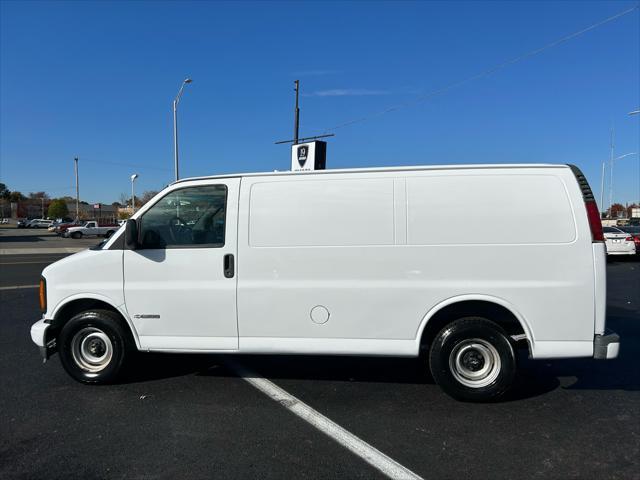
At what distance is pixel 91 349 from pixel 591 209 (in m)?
4.97

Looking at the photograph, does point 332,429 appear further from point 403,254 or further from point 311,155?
point 311,155

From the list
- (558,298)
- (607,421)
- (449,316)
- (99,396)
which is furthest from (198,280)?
(607,421)

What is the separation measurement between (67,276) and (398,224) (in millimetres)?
3307

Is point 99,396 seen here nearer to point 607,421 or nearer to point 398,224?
point 398,224

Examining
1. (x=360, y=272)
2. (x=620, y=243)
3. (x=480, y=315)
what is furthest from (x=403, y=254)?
(x=620, y=243)

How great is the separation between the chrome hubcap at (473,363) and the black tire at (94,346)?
3206 mm

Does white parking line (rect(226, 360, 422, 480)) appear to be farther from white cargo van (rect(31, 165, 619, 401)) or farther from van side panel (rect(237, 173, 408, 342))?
van side panel (rect(237, 173, 408, 342))

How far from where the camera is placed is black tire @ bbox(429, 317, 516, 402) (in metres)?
4.18

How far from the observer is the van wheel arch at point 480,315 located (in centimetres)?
425

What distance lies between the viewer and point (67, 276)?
4.66 meters

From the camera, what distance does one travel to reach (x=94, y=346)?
475cm

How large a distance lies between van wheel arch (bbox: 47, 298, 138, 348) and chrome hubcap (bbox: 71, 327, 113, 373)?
21cm

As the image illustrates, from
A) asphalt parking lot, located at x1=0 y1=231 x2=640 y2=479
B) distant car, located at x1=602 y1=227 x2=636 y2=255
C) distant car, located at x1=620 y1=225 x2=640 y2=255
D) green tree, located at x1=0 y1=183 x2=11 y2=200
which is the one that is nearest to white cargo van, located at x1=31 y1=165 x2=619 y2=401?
asphalt parking lot, located at x1=0 y1=231 x2=640 y2=479

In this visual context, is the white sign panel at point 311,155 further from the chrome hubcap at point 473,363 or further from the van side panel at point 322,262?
the chrome hubcap at point 473,363
